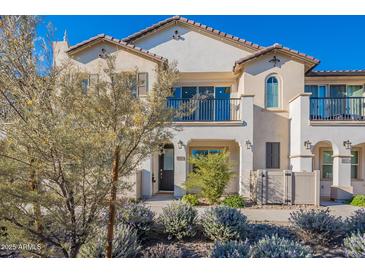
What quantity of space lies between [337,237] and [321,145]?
7.85 metres

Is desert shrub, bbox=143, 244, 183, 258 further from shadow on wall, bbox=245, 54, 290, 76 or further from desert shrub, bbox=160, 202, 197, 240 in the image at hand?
shadow on wall, bbox=245, 54, 290, 76

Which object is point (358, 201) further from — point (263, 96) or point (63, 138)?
point (63, 138)

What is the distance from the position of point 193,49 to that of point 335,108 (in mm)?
7689

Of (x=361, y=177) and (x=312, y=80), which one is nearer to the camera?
(x=361, y=177)

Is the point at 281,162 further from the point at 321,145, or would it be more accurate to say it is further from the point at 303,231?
the point at 303,231

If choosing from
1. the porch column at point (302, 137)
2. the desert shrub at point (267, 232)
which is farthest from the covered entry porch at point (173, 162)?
the desert shrub at point (267, 232)

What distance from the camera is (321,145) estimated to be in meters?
12.1

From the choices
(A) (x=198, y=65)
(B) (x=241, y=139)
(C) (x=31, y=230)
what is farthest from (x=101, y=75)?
(A) (x=198, y=65)

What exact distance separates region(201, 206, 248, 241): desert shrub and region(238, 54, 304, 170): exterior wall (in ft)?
20.8

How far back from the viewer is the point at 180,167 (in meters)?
10.7

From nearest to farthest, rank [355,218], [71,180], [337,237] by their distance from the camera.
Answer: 1. [71,180]
2. [337,237]
3. [355,218]

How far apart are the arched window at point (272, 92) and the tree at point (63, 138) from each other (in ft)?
30.7

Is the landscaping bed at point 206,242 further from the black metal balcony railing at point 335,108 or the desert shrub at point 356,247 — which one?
the black metal balcony railing at point 335,108

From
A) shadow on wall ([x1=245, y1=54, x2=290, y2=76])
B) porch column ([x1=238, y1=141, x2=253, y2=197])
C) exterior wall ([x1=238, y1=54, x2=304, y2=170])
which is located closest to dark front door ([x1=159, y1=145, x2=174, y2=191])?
porch column ([x1=238, y1=141, x2=253, y2=197])
